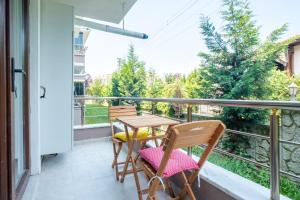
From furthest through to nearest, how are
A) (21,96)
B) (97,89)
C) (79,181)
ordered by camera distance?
(97,89) → (79,181) → (21,96)

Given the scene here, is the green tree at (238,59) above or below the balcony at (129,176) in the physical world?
above

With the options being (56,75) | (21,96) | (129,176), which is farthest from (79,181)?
(56,75)

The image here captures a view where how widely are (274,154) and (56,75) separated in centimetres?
237

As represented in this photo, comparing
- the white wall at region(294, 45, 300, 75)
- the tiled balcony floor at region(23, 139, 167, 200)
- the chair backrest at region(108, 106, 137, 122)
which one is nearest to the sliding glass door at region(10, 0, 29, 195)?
the tiled balcony floor at region(23, 139, 167, 200)

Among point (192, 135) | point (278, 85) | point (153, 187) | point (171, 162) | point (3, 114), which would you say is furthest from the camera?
point (278, 85)

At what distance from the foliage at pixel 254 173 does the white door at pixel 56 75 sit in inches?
68.4

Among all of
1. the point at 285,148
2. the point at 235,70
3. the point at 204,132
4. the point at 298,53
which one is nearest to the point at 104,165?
the point at 204,132

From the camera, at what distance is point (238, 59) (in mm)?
5926

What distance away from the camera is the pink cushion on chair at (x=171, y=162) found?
4.09 ft

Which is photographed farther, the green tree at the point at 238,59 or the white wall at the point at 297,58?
the white wall at the point at 297,58

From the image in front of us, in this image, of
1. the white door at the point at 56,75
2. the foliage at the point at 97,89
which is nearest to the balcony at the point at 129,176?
the white door at the point at 56,75

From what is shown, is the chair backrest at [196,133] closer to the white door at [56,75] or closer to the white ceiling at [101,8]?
the white door at [56,75]

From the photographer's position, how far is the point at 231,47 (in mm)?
6023

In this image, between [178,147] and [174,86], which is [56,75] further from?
[174,86]
